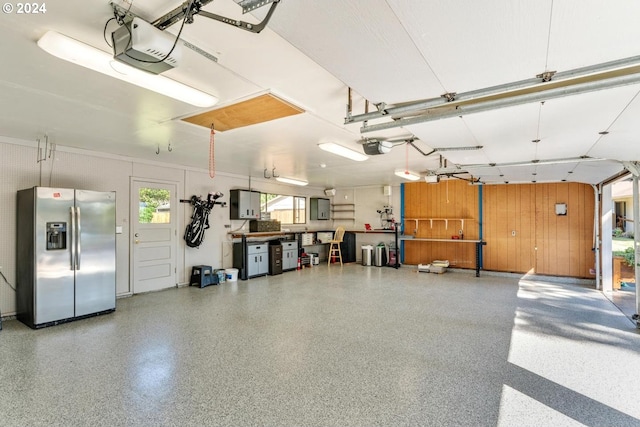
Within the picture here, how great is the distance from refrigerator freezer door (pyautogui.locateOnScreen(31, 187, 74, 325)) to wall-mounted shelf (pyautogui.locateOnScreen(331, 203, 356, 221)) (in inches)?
312

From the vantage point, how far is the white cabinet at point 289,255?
8.72 m

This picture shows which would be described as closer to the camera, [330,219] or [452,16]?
[452,16]

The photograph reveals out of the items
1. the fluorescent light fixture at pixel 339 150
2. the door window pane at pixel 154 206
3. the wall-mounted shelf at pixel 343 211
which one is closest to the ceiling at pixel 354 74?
the fluorescent light fixture at pixel 339 150

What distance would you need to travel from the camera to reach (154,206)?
21.1 ft

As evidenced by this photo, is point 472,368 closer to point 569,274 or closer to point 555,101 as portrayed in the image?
point 555,101

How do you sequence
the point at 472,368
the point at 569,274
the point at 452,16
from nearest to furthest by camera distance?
the point at 452,16, the point at 472,368, the point at 569,274

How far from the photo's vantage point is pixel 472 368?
122 inches

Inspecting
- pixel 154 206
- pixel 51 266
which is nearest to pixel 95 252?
pixel 51 266

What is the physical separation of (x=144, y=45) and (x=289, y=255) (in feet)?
24.6

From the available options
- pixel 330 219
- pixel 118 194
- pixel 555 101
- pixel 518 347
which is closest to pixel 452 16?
pixel 555 101

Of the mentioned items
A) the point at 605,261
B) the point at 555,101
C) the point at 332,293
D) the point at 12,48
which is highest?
the point at 12,48

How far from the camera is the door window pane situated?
6.24 meters

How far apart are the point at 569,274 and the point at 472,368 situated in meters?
6.34

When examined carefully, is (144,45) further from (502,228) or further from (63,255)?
(502,228)
